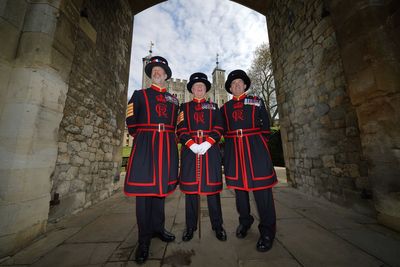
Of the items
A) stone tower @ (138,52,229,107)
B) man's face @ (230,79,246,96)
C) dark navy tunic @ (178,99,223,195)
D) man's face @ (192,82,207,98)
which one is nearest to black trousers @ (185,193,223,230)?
dark navy tunic @ (178,99,223,195)

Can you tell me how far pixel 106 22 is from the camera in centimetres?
435

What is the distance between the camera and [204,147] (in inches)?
81.0

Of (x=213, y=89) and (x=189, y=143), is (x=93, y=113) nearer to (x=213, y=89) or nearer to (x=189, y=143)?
(x=189, y=143)

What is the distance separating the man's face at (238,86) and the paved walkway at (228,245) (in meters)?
1.90

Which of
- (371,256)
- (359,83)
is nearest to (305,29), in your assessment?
(359,83)

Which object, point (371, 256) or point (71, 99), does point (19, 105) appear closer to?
point (71, 99)

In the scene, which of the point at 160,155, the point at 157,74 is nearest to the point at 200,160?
the point at 160,155

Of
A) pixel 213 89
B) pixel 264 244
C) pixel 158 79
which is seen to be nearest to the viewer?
pixel 264 244

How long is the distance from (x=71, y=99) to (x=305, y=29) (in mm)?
5404

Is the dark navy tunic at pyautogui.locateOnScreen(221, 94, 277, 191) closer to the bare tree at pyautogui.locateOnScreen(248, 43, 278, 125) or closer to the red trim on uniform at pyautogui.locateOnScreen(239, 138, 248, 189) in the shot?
the red trim on uniform at pyautogui.locateOnScreen(239, 138, 248, 189)

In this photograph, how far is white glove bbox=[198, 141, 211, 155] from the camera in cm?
205

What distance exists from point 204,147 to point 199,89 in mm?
872

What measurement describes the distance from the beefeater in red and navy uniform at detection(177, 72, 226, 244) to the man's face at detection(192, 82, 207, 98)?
0.09m

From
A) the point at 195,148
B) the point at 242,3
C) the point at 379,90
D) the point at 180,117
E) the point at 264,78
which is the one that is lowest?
the point at 195,148
